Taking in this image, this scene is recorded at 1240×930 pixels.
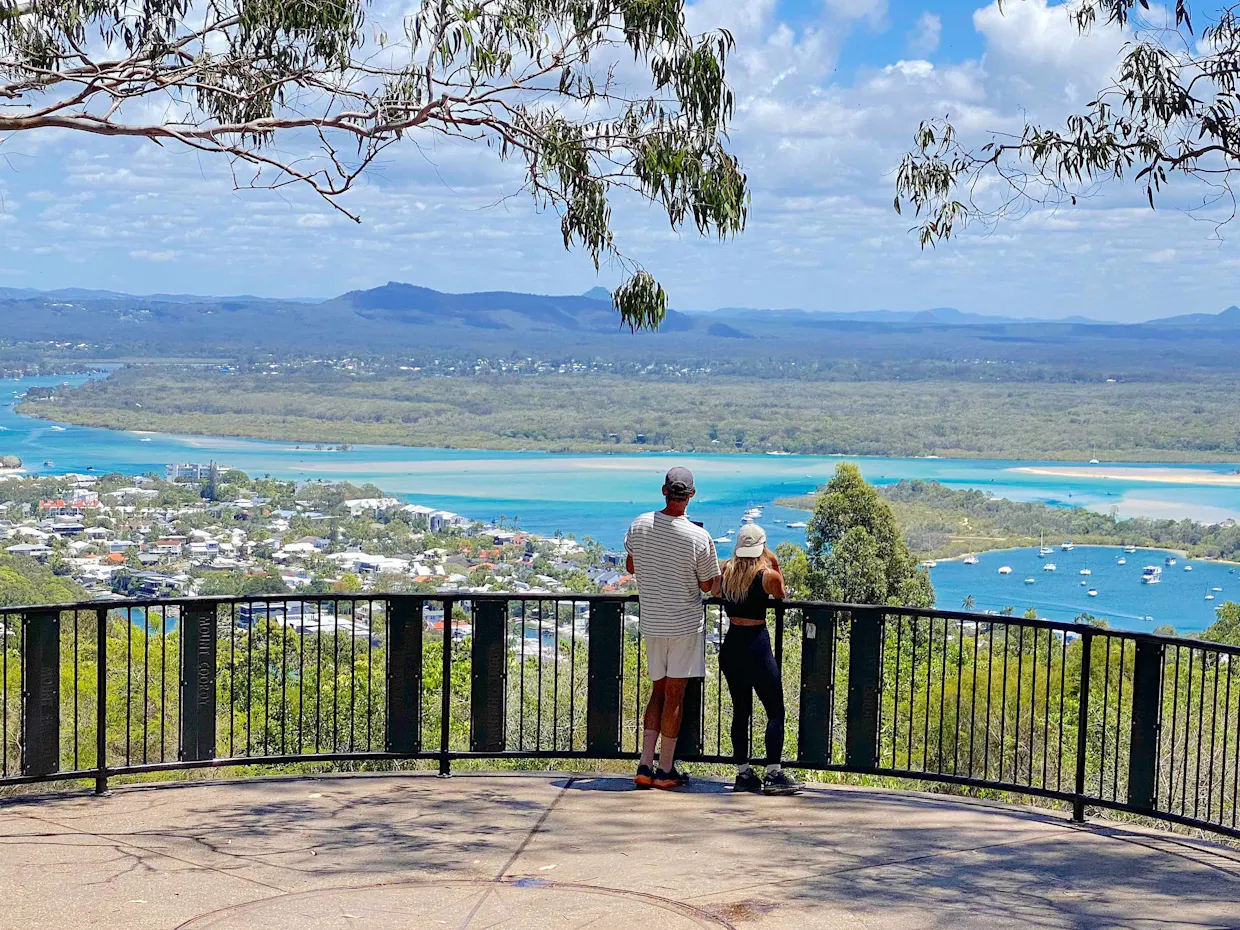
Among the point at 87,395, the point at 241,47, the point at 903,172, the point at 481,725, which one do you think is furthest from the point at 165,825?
the point at 87,395

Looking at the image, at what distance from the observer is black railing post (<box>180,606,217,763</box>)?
8.50m

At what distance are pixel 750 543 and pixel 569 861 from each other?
2283 millimetres

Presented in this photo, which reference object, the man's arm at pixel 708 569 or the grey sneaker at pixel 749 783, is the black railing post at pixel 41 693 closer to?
the man's arm at pixel 708 569

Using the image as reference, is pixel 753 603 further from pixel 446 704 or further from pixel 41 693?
pixel 41 693

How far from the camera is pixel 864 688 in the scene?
→ 865cm

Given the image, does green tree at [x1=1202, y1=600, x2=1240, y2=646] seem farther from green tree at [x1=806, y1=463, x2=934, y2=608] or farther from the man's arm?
the man's arm

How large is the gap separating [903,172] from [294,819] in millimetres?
8211

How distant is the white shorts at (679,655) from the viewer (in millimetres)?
8367

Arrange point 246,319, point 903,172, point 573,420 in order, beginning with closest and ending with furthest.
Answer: point 903,172, point 573,420, point 246,319

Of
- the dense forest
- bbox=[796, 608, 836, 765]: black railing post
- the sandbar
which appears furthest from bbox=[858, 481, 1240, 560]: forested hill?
bbox=[796, 608, 836, 765]: black railing post

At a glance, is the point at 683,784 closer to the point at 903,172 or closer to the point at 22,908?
the point at 22,908

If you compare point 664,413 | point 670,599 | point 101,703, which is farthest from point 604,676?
point 664,413

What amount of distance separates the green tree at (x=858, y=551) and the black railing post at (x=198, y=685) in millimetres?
27009

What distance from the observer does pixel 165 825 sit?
7.63 m
